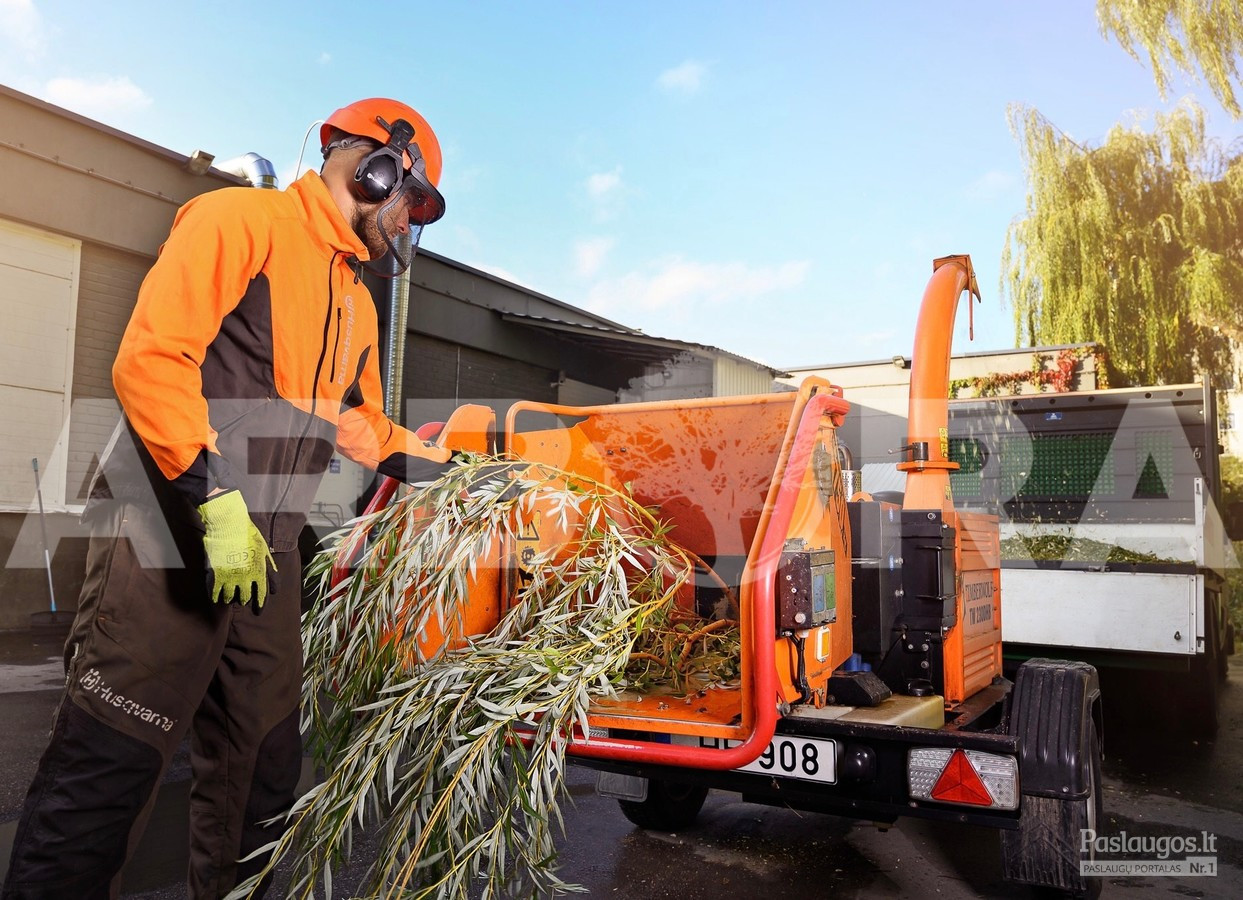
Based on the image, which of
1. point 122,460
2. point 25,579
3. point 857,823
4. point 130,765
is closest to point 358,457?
point 122,460

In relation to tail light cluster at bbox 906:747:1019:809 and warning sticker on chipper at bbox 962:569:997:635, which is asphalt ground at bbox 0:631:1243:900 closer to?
tail light cluster at bbox 906:747:1019:809

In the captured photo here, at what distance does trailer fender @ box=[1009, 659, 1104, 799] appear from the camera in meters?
2.76

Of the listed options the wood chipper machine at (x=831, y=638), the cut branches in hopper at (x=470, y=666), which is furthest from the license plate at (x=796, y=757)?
the cut branches in hopper at (x=470, y=666)

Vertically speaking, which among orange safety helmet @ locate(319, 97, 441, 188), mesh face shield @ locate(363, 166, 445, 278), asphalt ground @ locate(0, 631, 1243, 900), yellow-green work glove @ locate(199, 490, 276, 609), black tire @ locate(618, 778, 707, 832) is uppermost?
orange safety helmet @ locate(319, 97, 441, 188)

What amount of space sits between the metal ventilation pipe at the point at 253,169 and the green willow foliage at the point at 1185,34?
1365 centimetres

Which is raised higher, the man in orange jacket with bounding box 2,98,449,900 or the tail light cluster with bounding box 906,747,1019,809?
the man in orange jacket with bounding box 2,98,449,900

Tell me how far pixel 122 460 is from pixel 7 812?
2.92 m

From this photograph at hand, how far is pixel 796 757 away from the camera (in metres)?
2.86

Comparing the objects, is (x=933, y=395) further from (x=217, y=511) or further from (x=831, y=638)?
(x=217, y=511)

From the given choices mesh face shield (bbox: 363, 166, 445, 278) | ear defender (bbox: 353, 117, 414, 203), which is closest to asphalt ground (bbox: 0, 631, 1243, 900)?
mesh face shield (bbox: 363, 166, 445, 278)

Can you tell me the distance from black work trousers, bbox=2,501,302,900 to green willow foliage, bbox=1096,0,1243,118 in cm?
1729

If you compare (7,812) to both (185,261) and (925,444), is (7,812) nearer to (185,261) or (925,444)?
(185,261)

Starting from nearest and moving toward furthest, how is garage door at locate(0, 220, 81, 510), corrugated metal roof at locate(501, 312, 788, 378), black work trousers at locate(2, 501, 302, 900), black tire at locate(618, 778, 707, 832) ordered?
1. black work trousers at locate(2, 501, 302, 900)
2. black tire at locate(618, 778, 707, 832)
3. garage door at locate(0, 220, 81, 510)
4. corrugated metal roof at locate(501, 312, 788, 378)

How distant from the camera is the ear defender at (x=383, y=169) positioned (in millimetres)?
2279
